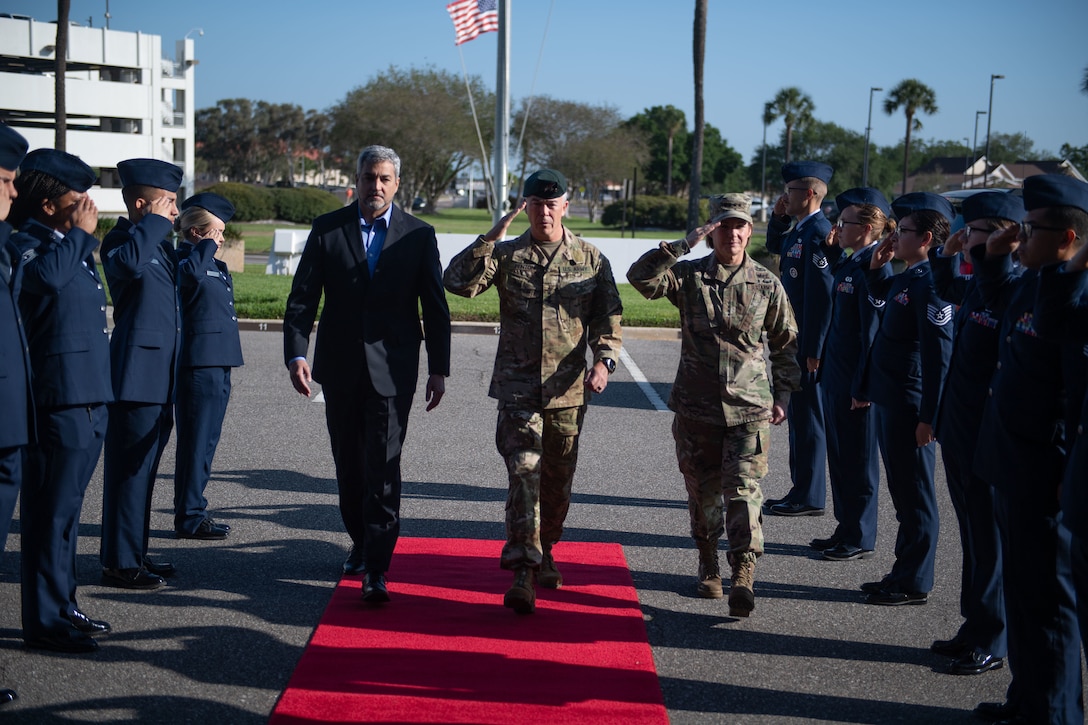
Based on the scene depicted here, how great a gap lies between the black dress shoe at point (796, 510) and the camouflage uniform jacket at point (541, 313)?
8.07 feet

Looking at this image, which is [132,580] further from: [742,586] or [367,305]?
[742,586]

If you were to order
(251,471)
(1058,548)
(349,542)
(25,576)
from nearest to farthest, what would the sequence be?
(1058,548) → (25,576) → (349,542) → (251,471)

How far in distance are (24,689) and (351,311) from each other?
88.1 inches

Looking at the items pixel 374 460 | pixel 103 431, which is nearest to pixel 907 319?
pixel 374 460

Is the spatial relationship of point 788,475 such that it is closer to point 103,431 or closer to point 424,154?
point 103,431

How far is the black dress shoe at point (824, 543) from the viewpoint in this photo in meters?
A: 6.51

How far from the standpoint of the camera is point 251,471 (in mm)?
8062

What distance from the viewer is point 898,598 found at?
221 inches

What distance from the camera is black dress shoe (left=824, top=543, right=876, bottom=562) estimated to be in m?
6.37

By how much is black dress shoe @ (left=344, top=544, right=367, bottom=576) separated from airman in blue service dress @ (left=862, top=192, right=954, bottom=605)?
8.88 ft

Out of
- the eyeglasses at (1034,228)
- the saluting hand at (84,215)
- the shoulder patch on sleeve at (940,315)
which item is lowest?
the shoulder patch on sleeve at (940,315)

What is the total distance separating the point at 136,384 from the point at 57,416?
883 mm

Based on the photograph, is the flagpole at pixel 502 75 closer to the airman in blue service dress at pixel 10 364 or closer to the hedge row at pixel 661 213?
the airman in blue service dress at pixel 10 364

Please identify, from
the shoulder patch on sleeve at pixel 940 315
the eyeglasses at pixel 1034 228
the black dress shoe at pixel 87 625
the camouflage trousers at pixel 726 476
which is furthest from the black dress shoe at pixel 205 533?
the eyeglasses at pixel 1034 228
